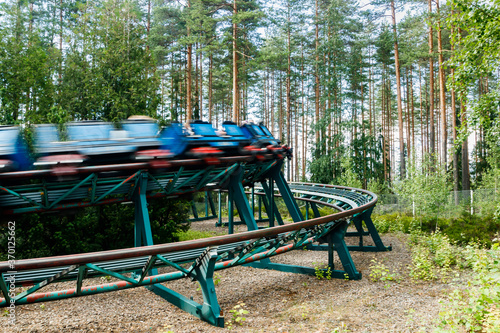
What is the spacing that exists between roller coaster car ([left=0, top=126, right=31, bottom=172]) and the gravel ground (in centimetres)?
280

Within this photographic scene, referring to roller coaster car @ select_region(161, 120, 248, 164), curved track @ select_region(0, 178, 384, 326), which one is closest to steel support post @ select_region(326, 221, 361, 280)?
curved track @ select_region(0, 178, 384, 326)

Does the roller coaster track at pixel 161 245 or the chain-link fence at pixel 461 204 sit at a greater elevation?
the roller coaster track at pixel 161 245

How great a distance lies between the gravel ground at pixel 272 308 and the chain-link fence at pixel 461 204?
9.09 m

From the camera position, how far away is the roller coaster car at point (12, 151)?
237 inches

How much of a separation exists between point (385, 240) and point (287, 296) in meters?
7.70

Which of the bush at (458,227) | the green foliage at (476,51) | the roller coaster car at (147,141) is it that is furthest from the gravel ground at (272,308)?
the green foliage at (476,51)

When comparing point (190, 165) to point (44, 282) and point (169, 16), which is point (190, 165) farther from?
point (169, 16)

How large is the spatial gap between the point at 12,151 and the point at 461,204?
20497 millimetres

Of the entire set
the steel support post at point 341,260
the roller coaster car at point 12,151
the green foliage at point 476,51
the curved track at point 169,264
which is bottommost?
the steel support post at point 341,260

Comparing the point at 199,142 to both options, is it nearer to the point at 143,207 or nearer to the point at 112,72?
the point at 143,207

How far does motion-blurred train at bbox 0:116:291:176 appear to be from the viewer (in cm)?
634

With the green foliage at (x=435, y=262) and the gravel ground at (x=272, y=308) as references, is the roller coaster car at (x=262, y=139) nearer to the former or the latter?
the gravel ground at (x=272, y=308)

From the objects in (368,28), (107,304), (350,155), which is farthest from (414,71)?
(107,304)

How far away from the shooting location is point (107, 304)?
260 inches
